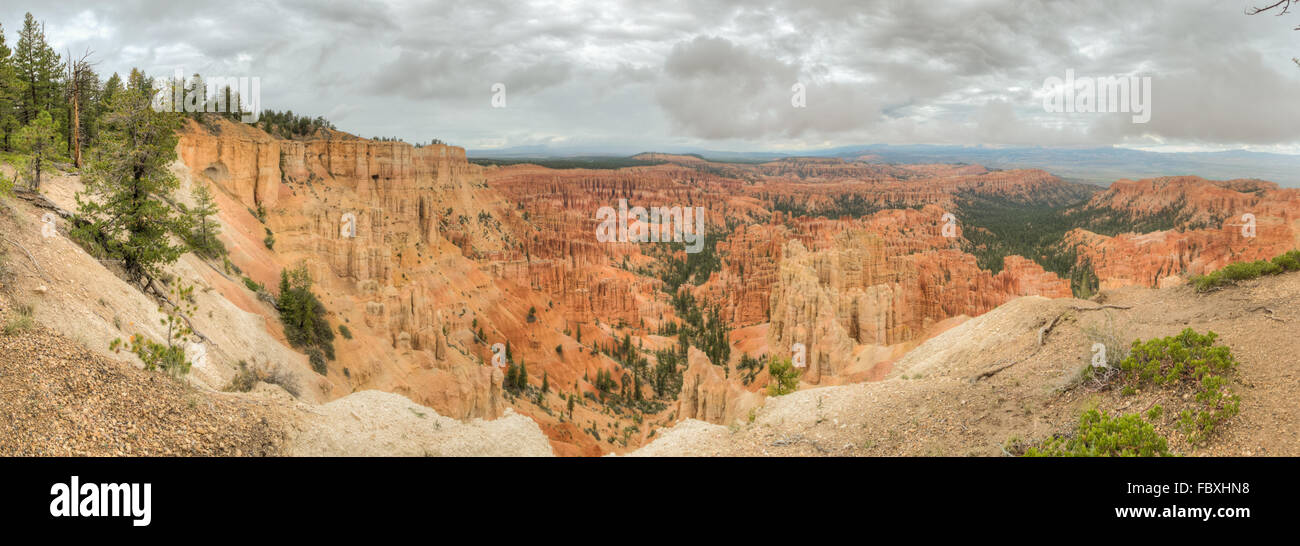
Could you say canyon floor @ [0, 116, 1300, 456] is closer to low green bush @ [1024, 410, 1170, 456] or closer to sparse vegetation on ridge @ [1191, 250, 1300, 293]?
sparse vegetation on ridge @ [1191, 250, 1300, 293]

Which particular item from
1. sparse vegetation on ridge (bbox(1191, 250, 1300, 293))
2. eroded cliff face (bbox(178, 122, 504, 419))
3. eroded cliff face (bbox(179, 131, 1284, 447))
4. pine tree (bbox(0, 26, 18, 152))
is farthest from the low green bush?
pine tree (bbox(0, 26, 18, 152))

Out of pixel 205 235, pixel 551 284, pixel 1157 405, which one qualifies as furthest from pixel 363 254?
pixel 551 284

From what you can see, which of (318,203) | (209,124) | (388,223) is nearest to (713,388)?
(318,203)

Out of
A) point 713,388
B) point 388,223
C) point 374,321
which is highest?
point 388,223

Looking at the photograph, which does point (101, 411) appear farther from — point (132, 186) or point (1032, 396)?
A: point (1032, 396)

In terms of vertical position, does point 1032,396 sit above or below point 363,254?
below
